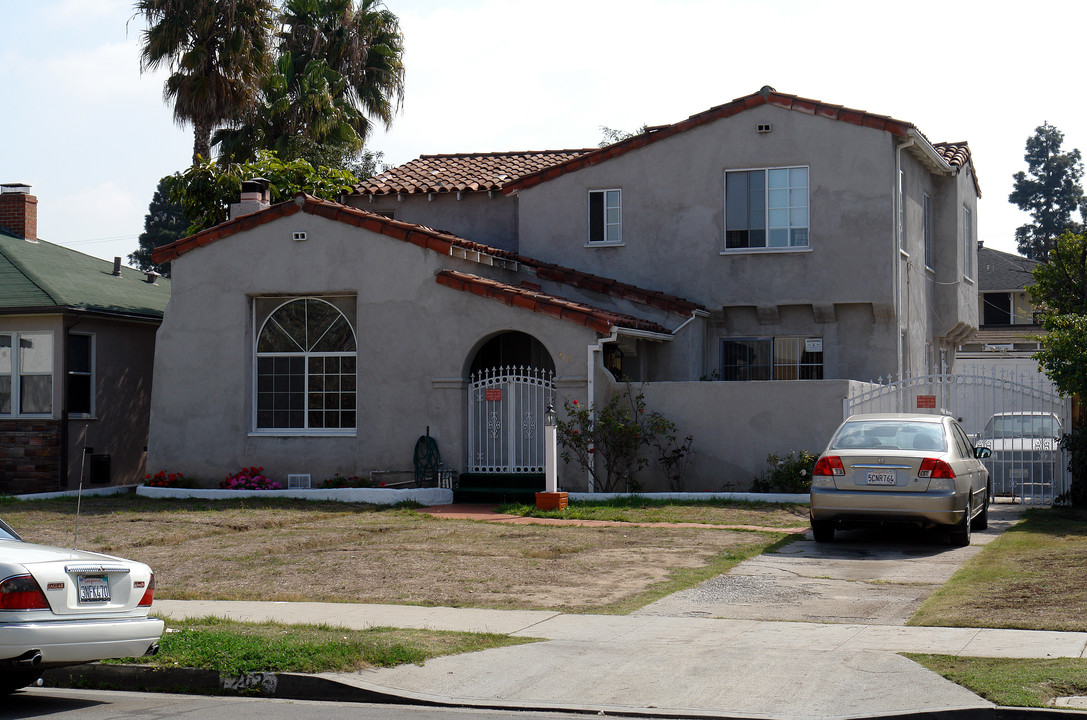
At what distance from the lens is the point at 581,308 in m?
19.3

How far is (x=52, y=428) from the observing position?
76.5 feet

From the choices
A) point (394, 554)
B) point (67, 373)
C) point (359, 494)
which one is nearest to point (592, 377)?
point (359, 494)

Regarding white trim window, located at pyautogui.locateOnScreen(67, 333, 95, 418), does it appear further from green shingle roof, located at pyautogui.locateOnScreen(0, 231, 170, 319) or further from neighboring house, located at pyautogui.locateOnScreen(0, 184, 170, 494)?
green shingle roof, located at pyautogui.locateOnScreen(0, 231, 170, 319)

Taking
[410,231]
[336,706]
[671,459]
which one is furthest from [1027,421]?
[336,706]

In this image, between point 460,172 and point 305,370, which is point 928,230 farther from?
point 305,370

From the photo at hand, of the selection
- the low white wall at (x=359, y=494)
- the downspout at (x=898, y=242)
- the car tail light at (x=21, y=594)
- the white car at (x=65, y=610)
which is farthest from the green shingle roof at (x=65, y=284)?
the car tail light at (x=21, y=594)

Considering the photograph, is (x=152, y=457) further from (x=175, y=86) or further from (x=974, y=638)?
(x=974, y=638)

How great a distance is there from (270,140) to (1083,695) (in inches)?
1102

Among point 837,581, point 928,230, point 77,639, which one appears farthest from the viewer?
point 928,230

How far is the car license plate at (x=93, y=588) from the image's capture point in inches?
298

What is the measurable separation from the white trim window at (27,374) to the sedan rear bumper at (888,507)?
52.3 feet

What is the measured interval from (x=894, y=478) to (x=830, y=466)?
71 centimetres

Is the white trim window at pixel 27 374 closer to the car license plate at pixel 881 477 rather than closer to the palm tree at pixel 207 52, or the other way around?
the palm tree at pixel 207 52

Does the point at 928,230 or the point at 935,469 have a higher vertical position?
the point at 928,230
